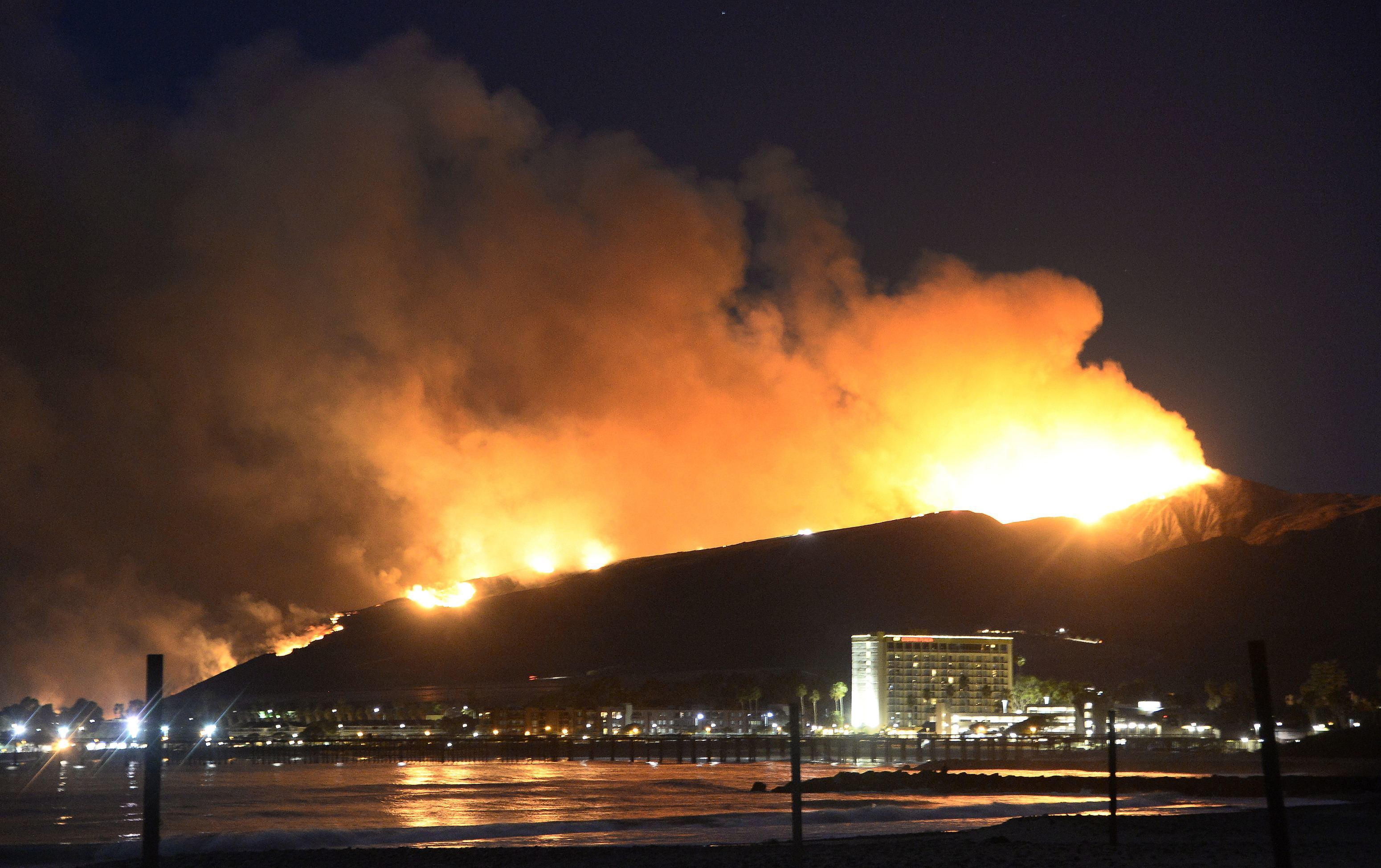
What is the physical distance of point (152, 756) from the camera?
46.3 ft

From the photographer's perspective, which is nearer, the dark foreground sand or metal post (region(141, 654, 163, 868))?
metal post (region(141, 654, 163, 868))

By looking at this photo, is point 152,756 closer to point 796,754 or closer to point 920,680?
point 796,754

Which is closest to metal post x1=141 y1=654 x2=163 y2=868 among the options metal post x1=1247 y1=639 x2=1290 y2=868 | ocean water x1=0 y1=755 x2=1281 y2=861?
metal post x1=1247 y1=639 x2=1290 y2=868

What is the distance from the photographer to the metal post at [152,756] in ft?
46.6

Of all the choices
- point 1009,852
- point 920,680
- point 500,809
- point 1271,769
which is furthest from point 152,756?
point 920,680

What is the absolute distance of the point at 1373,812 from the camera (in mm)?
36125

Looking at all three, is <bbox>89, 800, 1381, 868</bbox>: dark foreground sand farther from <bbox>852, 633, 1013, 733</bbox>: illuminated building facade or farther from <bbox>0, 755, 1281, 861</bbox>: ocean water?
<bbox>852, 633, 1013, 733</bbox>: illuminated building facade

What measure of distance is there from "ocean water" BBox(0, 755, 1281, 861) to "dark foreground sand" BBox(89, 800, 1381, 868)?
166 inches

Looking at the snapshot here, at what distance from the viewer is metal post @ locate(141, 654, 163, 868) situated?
14.2 m

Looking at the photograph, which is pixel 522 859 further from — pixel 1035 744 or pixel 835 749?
pixel 835 749

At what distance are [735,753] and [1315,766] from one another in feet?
313

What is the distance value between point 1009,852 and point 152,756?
19.9m

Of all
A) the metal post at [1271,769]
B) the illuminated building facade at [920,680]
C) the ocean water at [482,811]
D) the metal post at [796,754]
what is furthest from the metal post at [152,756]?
A: the illuminated building facade at [920,680]

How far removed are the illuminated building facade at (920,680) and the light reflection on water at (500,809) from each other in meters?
75.7
